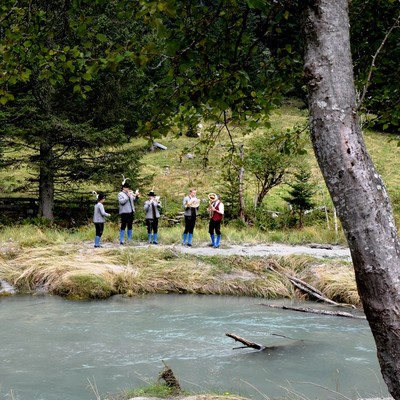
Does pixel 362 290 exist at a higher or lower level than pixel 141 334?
higher

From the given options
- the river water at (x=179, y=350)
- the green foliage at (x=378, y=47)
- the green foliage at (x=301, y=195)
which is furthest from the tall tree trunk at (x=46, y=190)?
the green foliage at (x=378, y=47)

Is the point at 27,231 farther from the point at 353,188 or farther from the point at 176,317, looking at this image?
the point at 353,188

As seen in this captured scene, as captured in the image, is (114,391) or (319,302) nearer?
(114,391)

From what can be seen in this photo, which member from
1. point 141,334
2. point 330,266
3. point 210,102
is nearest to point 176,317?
point 141,334

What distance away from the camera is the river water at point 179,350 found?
23.7 ft

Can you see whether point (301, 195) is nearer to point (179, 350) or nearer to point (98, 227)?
point (98, 227)

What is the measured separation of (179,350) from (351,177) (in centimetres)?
719

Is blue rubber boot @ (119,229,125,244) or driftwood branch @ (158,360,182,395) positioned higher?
blue rubber boot @ (119,229,125,244)

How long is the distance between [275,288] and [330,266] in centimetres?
171

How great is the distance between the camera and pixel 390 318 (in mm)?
2299

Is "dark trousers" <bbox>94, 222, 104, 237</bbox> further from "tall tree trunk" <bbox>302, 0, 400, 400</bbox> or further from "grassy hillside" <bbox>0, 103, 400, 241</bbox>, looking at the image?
"tall tree trunk" <bbox>302, 0, 400, 400</bbox>

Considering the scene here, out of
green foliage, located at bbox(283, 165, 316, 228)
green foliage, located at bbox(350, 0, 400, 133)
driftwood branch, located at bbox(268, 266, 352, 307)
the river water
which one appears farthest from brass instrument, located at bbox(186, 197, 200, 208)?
green foliage, located at bbox(350, 0, 400, 133)

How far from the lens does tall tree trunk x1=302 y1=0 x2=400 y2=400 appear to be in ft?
7.51

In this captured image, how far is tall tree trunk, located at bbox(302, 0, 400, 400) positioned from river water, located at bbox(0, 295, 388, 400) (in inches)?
147
